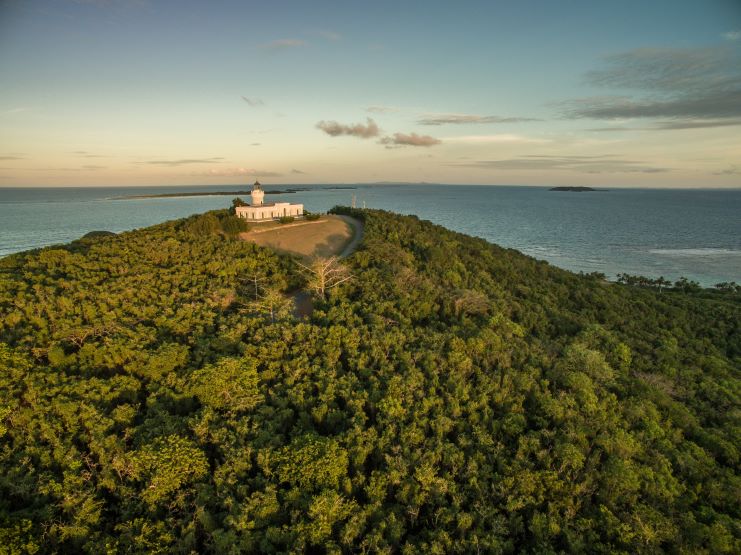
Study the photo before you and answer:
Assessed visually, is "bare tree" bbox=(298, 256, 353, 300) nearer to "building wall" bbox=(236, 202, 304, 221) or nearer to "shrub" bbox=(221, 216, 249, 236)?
"shrub" bbox=(221, 216, 249, 236)

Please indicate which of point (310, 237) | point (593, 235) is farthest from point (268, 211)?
point (593, 235)

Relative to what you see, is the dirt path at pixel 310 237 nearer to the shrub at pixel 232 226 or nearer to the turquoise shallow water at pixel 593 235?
the shrub at pixel 232 226

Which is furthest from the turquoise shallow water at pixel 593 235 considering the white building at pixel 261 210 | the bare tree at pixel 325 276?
the bare tree at pixel 325 276

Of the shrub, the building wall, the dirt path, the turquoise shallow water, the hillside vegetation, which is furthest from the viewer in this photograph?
the turquoise shallow water

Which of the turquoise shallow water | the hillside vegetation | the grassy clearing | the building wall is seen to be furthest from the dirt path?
the turquoise shallow water

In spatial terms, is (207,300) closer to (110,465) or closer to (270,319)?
(270,319)

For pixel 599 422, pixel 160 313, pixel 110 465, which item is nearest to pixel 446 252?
pixel 599 422
